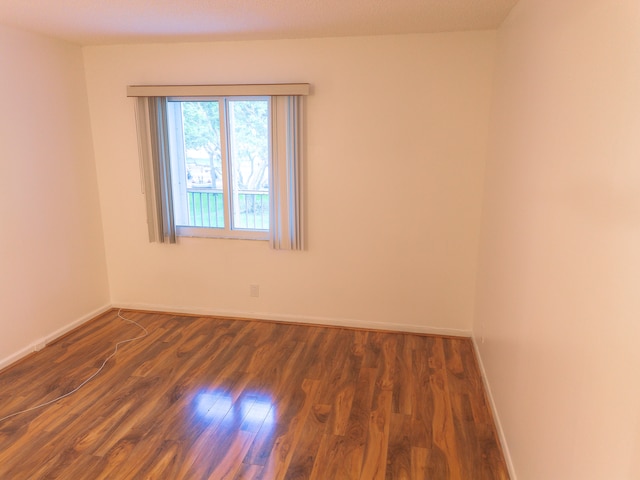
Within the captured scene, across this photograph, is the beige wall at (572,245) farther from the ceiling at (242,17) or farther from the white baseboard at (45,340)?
the white baseboard at (45,340)

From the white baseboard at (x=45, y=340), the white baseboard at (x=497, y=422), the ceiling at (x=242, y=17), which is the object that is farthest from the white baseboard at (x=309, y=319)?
the ceiling at (x=242, y=17)

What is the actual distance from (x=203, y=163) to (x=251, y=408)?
87.1 inches

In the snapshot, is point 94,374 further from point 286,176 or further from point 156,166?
point 286,176

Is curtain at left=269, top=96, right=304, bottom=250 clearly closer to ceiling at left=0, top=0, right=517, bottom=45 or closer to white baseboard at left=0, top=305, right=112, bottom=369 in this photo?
ceiling at left=0, top=0, right=517, bottom=45

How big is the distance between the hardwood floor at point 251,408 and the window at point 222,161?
3.23 feet

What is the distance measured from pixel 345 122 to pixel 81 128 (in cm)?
233

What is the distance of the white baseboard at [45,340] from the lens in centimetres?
323

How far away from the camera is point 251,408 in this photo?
270 cm

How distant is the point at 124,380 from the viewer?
3014 mm

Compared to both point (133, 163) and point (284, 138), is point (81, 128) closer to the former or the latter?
point (133, 163)

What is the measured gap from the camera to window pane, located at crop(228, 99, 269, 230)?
3.71 m

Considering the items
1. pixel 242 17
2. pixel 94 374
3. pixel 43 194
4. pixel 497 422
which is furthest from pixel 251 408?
pixel 242 17

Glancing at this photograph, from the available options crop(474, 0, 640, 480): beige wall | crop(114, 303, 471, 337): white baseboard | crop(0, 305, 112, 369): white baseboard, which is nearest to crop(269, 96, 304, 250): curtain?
crop(114, 303, 471, 337): white baseboard

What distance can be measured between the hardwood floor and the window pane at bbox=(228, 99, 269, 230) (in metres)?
1.03
